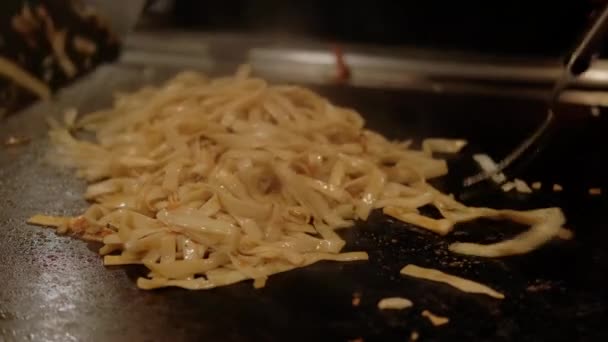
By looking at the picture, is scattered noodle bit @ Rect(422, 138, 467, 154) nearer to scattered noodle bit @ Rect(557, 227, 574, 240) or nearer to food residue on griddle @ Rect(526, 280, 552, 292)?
scattered noodle bit @ Rect(557, 227, 574, 240)

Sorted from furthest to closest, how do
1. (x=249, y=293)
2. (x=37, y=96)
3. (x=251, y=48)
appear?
(x=251, y=48)
(x=37, y=96)
(x=249, y=293)

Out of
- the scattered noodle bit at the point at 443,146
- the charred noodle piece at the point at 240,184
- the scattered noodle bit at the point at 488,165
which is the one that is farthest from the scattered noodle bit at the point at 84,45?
the scattered noodle bit at the point at 488,165

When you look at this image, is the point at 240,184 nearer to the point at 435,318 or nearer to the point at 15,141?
the point at 435,318

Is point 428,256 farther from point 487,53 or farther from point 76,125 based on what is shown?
point 487,53

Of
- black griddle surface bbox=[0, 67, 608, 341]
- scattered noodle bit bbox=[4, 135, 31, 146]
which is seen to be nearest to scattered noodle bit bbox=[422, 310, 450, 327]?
black griddle surface bbox=[0, 67, 608, 341]

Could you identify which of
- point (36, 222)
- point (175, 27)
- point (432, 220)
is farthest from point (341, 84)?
point (36, 222)

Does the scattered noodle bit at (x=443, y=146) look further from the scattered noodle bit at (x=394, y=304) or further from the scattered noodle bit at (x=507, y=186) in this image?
the scattered noodle bit at (x=394, y=304)
